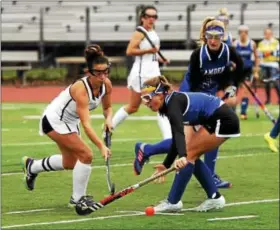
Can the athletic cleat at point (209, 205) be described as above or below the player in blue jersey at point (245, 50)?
above

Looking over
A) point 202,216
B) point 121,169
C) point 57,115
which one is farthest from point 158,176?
point 121,169

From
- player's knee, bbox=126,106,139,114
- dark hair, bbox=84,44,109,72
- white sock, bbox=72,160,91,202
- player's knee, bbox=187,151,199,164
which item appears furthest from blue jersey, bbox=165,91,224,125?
player's knee, bbox=126,106,139,114

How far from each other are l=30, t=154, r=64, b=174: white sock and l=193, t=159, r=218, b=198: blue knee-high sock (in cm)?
160

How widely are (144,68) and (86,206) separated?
238 inches

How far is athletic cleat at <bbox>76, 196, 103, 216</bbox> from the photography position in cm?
1069

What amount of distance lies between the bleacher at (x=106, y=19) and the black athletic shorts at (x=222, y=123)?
2433cm

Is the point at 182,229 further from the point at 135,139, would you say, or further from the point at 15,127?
the point at 15,127

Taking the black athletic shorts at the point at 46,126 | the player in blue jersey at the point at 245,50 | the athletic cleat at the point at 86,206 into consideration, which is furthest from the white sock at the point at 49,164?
the player in blue jersey at the point at 245,50

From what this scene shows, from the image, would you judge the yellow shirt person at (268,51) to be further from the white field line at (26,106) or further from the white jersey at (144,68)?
the white jersey at (144,68)

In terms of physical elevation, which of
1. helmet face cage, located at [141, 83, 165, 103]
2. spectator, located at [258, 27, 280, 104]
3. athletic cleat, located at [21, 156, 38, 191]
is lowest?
spectator, located at [258, 27, 280, 104]

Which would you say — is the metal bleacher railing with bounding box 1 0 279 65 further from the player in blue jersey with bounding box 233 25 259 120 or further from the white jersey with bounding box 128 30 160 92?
the white jersey with bounding box 128 30 160 92

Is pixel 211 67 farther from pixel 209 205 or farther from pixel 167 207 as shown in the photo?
pixel 167 207

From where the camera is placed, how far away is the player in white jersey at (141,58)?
16.0 meters

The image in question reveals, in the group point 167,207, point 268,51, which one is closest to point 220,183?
point 167,207
